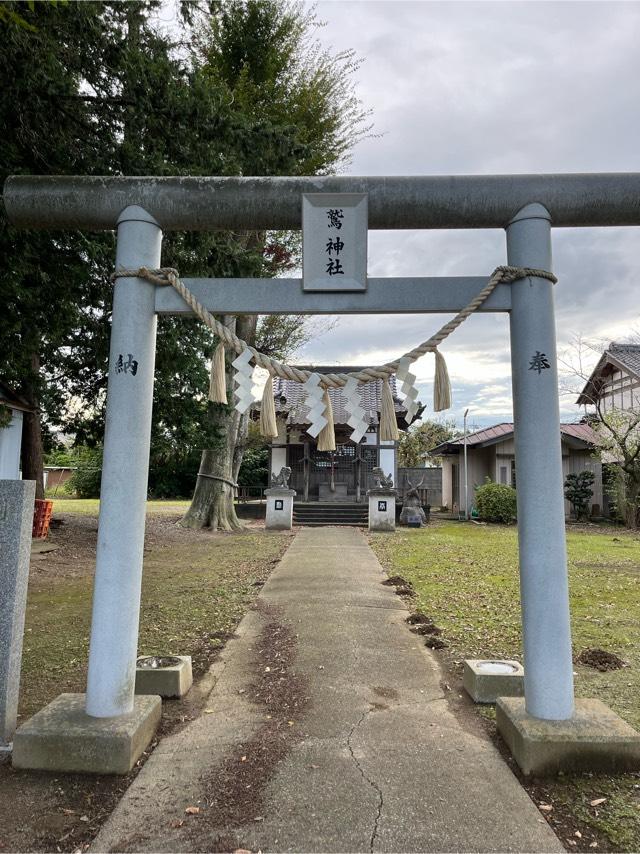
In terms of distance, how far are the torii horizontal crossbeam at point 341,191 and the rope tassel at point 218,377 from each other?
800 millimetres

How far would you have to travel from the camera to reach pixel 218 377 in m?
3.39

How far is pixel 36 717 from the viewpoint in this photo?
2.89 m

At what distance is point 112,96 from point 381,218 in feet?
15.7

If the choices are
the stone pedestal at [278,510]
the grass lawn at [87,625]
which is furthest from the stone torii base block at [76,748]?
the stone pedestal at [278,510]

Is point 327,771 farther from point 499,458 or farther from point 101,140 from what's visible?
point 499,458

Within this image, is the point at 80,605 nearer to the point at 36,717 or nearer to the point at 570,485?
the point at 36,717

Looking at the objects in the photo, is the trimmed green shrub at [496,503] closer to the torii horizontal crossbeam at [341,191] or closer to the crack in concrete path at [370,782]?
the crack in concrete path at [370,782]

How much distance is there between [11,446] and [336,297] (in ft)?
34.9

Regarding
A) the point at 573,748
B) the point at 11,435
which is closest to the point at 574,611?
the point at 573,748

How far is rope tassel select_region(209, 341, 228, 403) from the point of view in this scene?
330 centimetres

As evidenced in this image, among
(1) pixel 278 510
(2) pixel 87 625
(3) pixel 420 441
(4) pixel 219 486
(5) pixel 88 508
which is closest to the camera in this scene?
(2) pixel 87 625

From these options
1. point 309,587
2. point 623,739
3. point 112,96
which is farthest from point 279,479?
point 623,739

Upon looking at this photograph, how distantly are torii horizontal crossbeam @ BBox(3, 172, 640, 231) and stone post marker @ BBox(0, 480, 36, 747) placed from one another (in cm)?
165

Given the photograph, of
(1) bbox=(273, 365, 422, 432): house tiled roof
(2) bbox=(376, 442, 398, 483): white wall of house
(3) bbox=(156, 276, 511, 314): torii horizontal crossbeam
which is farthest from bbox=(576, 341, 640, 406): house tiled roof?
(3) bbox=(156, 276, 511, 314): torii horizontal crossbeam
